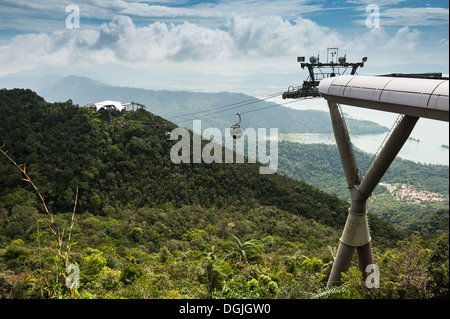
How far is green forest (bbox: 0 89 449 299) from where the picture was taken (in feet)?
56.5

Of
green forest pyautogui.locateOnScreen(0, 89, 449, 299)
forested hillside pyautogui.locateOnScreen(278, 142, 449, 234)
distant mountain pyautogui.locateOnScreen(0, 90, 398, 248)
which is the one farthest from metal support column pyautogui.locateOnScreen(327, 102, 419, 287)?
forested hillside pyautogui.locateOnScreen(278, 142, 449, 234)

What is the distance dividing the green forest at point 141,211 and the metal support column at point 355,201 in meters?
2.21

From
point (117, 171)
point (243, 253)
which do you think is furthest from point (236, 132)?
point (117, 171)

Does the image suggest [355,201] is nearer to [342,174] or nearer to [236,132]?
[236,132]

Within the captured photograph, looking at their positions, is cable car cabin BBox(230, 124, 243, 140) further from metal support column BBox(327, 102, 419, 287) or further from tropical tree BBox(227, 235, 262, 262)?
tropical tree BBox(227, 235, 262, 262)

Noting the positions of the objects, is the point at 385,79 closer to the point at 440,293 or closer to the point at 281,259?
the point at 440,293

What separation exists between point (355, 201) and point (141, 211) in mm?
31347

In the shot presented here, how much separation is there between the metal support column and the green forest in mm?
2214

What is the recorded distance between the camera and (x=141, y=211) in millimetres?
37938

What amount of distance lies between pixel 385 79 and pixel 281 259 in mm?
18100
